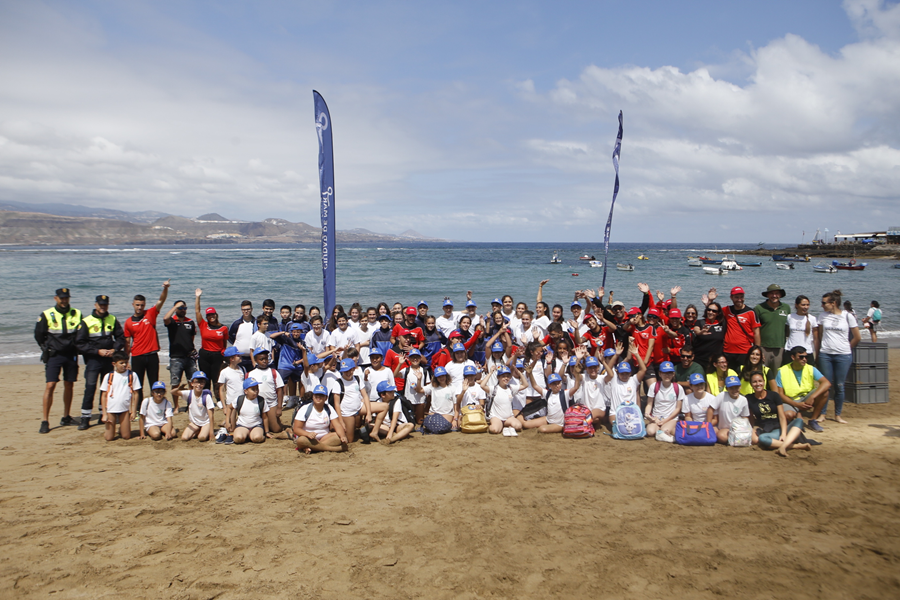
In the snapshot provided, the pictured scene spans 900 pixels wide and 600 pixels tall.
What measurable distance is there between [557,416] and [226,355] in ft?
16.9

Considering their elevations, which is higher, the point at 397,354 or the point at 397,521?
the point at 397,354

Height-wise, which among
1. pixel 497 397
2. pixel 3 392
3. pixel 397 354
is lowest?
pixel 3 392

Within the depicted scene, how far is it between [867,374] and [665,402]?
393 cm

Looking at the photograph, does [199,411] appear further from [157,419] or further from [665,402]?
[665,402]

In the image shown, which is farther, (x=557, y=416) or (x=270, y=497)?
(x=557, y=416)

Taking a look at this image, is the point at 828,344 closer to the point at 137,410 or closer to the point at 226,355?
the point at 226,355

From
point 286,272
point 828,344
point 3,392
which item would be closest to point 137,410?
point 3,392

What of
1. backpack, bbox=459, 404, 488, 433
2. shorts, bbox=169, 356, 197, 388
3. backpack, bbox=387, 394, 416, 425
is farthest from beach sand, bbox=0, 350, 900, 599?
shorts, bbox=169, 356, 197, 388

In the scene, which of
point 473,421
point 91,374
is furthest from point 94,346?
point 473,421

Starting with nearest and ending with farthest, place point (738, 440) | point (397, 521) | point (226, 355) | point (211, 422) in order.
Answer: point (397, 521), point (738, 440), point (211, 422), point (226, 355)

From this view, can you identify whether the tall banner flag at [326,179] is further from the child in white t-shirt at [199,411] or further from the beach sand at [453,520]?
the beach sand at [453,520]

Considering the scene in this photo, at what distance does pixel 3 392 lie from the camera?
→ 31.6ft

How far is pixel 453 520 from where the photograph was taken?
4707 mm

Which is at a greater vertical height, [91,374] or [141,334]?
[141,334]
